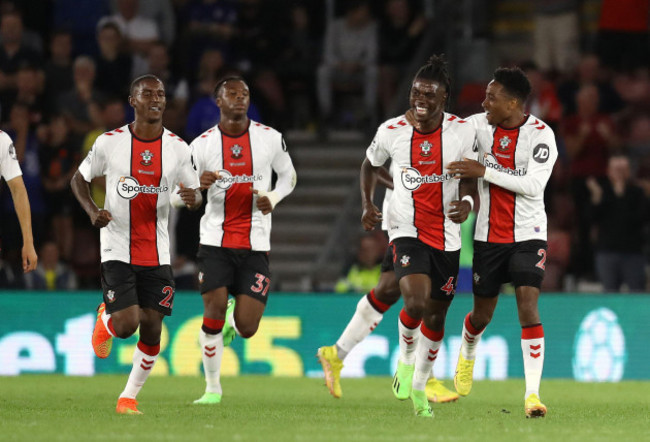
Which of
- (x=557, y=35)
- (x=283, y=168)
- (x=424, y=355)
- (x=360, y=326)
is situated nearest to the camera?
(x=424, y=355)

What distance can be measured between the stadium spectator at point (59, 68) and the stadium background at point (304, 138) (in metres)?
0.03

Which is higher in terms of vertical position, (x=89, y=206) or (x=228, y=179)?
(x=228, y=179)

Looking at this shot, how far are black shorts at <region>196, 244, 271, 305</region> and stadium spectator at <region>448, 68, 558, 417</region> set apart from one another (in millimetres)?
1811

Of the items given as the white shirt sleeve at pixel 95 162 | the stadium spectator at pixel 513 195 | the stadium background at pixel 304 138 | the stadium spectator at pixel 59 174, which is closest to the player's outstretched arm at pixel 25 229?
the white shirt sleeve at pixel 95 162

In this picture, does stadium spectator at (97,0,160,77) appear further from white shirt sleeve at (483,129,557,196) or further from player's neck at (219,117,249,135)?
white shirt sleeve at (483,129,557,196)

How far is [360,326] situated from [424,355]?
1326 mm

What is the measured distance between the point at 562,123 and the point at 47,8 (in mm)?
7423

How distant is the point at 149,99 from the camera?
9.40 metres

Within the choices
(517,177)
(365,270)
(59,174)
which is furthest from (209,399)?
(59,174)

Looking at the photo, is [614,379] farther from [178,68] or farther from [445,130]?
[178,68]

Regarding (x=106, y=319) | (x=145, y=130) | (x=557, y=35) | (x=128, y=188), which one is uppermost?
(x=557, y=35)

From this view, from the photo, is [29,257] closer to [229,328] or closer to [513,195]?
[229,328]

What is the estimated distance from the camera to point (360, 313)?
10562 millimetres

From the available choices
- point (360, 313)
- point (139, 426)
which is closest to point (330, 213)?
point (360, 313)
